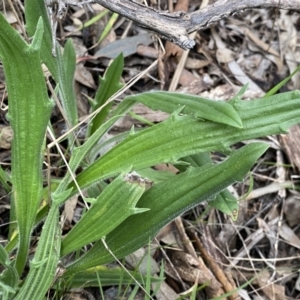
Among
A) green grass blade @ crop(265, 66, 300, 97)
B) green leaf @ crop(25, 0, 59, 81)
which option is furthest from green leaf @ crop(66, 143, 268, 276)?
green leaf @ crop(25, 0, 59, 81)

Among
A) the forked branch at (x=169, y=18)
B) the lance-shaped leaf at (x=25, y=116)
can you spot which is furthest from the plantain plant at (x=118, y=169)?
the forked branch at (x=169, y=18)

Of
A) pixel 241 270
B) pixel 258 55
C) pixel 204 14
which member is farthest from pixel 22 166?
pixel 258 55

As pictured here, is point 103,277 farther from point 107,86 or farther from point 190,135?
point 107,86

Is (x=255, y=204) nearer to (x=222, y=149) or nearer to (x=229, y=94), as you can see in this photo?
(x=229, y=94)

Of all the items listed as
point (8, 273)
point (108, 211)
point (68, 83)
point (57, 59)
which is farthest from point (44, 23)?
point (8, 273)

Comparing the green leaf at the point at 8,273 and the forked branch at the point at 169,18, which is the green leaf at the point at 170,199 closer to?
the green leaf at the point at 8,273

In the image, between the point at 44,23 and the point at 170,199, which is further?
the point at 44,23
